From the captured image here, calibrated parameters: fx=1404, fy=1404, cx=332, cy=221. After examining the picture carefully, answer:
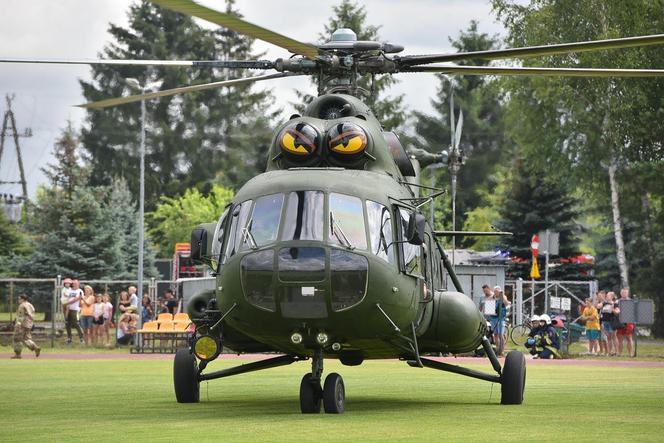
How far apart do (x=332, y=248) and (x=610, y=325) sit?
985 inches

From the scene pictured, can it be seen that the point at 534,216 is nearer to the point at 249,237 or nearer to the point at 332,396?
the point at 332,396

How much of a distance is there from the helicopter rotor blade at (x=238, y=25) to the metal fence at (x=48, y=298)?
27.1 metres

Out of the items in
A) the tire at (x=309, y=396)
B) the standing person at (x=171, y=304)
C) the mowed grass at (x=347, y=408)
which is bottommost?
the mowed grass at (x=347, y=408)

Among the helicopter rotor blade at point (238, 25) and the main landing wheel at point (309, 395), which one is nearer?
the helicopter rotor blade at point (238, 25)

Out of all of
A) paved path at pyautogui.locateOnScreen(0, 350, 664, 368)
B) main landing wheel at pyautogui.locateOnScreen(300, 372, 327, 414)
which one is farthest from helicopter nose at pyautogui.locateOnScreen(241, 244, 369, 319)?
paved path at pyautogui.locateOnScreen(0, 350, 664, 368)

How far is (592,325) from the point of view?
128 ft

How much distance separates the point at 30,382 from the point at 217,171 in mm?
57307

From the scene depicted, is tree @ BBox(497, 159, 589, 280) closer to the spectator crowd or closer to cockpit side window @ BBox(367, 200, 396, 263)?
the spectator crowd

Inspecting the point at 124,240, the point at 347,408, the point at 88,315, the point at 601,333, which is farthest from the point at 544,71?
the point at 124,240

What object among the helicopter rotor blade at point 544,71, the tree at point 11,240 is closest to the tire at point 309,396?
the helicopter rotor blade at point 544,71

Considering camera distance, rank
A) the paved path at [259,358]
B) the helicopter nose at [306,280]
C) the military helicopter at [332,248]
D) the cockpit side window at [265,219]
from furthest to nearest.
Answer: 1. the paved path at [259,358]
2. the cockpit side window at [265,219]
3. the military helicopter at [332,248]
4. the helicopter nose at [306,280]

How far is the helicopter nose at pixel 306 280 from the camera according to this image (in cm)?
1572

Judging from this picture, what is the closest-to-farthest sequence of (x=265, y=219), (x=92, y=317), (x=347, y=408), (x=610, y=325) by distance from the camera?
(x=265, y=219), (x=347, y=408), (x=610, y=325), (x=92, y=317)

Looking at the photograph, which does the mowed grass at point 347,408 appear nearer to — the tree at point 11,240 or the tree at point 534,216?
the tree at point 534,216
